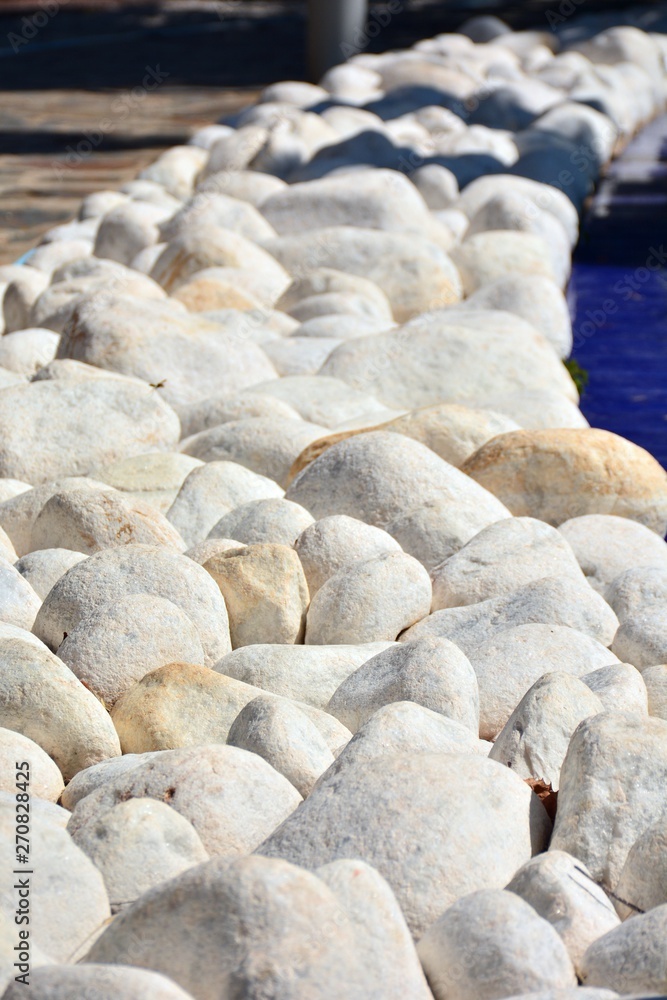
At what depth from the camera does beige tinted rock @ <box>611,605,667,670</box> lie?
2410 millimetres

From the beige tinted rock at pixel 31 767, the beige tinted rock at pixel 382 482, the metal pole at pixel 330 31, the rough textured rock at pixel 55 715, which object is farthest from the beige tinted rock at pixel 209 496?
the metal pole at pixel 330 31

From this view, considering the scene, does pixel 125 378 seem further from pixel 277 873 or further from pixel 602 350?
pixel 602 350

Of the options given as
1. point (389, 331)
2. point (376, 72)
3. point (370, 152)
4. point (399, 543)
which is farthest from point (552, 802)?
point (376, 72)

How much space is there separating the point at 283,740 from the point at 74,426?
1.48 metres

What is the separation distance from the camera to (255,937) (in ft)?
4.52

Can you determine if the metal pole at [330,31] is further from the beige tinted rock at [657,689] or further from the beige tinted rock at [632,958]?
the beige tinted rock at [632,958]

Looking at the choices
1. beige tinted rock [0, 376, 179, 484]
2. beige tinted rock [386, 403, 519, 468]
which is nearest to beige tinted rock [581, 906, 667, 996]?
beige tinted rock [386, 403, 519, 468]

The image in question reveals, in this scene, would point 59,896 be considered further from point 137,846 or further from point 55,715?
point 55,715

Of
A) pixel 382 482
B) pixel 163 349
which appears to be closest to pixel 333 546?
pixel 382 482

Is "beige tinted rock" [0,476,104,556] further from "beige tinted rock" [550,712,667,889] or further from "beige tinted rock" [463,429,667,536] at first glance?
"beige tinted rock" [550,712,667,889]

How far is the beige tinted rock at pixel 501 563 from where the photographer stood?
8.50ft

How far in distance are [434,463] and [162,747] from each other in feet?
3.53

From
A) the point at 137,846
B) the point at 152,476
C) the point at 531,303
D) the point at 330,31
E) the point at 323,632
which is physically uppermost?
the point at 330,31

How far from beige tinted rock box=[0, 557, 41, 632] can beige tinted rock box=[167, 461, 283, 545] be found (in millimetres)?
457
